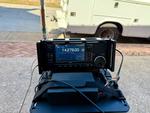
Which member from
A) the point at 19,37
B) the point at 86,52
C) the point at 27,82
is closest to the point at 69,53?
the point at 86,52

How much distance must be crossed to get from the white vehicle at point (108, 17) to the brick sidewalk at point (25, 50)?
45 centimetres

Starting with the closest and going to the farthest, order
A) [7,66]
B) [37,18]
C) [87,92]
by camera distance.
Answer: [87,92], [7,66], [37,18]

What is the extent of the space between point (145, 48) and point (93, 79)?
432 cm

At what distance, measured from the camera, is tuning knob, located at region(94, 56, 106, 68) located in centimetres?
177

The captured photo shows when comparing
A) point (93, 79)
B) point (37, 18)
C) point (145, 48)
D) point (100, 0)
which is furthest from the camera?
point (37, 18)

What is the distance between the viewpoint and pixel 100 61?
1.78 metres

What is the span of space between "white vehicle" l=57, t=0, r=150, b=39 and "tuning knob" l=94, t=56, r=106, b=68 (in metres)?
3.59

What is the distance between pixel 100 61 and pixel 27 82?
76.3 inches

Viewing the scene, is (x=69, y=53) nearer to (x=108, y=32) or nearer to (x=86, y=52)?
(x=86, y=52)

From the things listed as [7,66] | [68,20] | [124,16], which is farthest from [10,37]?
[124,16]

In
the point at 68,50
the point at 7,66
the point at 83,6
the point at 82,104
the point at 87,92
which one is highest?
the point at 83,6

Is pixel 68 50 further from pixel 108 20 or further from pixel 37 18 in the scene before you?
pixel 37 18

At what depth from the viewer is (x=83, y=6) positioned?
5.29m

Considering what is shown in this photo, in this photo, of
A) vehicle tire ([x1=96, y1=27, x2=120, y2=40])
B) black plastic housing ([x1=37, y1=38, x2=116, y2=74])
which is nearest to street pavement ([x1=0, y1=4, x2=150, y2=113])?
vehicle tire ([x1=96, y1=27, x2=120, y2=40])
